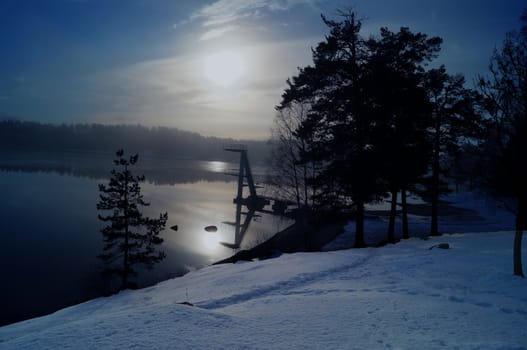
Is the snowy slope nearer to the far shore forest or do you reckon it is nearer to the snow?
the snow

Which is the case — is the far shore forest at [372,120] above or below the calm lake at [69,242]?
above

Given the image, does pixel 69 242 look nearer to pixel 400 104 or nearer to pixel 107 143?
pixel 400 104

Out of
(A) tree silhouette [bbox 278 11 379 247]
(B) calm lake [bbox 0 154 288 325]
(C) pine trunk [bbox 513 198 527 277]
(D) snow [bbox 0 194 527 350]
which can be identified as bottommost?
(B) calm lake [bbox 0 154 288 325]

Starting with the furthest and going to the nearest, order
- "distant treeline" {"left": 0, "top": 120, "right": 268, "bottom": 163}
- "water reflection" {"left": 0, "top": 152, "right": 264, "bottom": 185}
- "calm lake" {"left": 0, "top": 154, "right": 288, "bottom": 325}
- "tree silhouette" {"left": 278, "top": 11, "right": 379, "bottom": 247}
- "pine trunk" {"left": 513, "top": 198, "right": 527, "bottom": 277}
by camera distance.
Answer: "distant treeline" {"left": 0, "top": 120, "right": 268, "bottom": 163} < "water reflection" {"left": 0, "top": 152, "right": 264, "bottom": 185} < "calm lake" {"left": 0, "top": 154, "right": 288, "bottom": 325} < "tree silhouette" {"left": 278, "top": 11, "right": 379, "bottom": 247} < "pine trunk" {"left": 513, "top": 198, "right": 527, "bottom": 277}

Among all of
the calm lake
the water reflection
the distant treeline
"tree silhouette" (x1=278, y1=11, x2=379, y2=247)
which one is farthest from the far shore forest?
the distant treeline

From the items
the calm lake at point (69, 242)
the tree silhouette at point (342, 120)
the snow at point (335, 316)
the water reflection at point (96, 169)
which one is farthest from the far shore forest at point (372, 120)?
the water reflection at point (96, 169)

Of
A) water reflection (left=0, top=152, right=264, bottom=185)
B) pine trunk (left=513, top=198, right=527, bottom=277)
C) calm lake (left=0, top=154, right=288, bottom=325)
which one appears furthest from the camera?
water reflection (left=0, top=152, right=264, bottom=185)

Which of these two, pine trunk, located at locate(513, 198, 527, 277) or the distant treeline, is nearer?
pine trunk, located at locate(513, 198, 527, 277)

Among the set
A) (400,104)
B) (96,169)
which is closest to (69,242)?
(400,104)

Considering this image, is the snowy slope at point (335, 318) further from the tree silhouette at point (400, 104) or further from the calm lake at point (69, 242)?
the calm lake at point (69, 242)

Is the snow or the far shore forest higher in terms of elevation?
the far shore forest

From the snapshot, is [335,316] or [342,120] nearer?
[335,316]

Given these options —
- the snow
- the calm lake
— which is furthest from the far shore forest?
the calm lake

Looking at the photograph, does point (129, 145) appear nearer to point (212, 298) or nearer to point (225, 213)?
point (225, 213)
